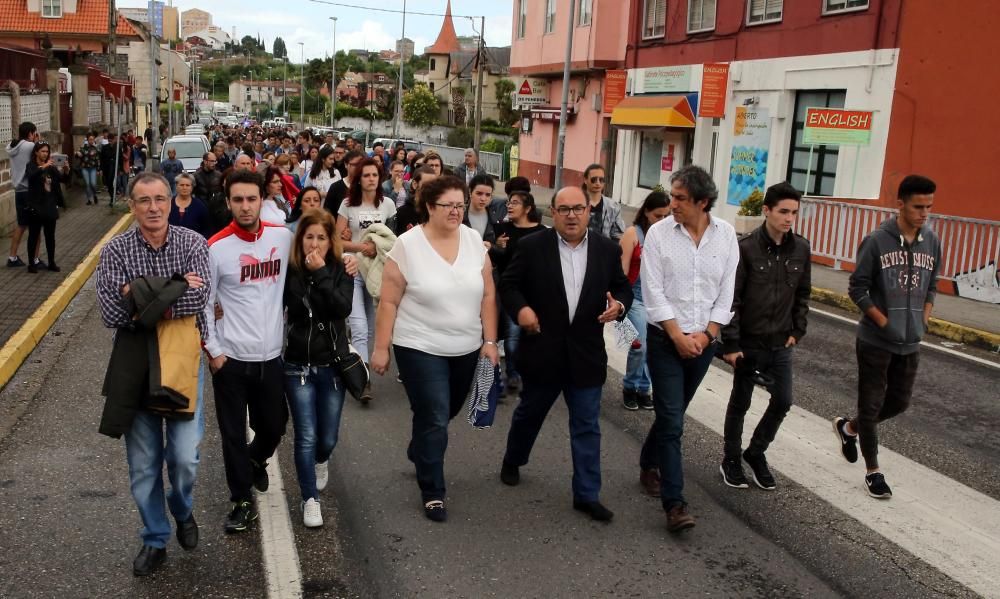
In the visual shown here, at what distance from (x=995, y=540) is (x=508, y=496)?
2653mm

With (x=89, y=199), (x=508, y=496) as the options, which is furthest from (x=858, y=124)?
(x=89, y=199)

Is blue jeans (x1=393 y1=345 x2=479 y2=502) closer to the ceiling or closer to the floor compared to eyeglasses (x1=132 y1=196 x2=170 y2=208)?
closer to the floor

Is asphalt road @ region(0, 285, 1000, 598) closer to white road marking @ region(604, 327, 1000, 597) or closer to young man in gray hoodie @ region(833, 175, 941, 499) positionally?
white road marking @ region(604, 327, 1000, 597)

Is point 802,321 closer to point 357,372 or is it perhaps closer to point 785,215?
point 785,215

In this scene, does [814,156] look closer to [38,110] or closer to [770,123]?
[770,123]

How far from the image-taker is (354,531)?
5074mm

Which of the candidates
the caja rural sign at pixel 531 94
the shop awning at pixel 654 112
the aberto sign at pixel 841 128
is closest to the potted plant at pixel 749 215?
the aberto sign at pixel 841 128

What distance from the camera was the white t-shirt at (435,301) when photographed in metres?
5.05

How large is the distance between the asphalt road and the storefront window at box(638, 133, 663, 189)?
22.6 metres

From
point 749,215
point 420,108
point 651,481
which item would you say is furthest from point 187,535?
point 420,108

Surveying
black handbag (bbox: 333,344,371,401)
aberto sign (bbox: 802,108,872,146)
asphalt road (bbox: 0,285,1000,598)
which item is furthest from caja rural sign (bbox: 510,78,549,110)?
black handbag (bbox: 333,344,371,401)

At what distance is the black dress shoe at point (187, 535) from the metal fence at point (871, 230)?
970 cm

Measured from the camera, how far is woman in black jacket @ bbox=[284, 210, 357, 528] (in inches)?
194

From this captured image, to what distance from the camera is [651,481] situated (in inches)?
225
